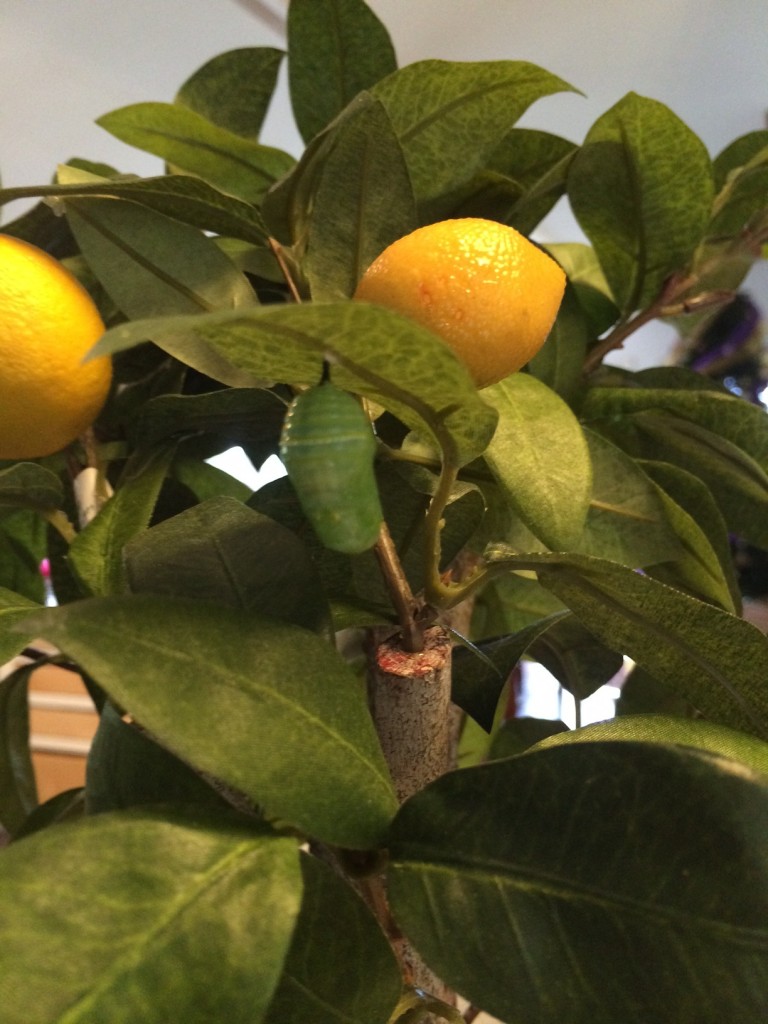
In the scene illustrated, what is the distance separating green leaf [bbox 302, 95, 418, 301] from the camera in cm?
32

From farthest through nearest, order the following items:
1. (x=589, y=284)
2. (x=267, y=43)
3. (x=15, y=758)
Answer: (x=267, y=43)
(x=589, y=284)
(x=15, y=758)

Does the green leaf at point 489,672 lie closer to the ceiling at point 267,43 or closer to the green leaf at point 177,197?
the green leaf at point 177,197

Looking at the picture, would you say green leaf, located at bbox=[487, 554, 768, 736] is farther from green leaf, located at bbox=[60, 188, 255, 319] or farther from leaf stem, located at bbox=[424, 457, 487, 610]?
green leaf, located at bbox=[60, 188, 255, 319]

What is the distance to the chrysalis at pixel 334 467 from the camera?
21 centimetres

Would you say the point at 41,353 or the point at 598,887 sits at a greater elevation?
the point at 41,353

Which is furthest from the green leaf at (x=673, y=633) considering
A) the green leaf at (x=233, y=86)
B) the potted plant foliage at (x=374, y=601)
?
the green leaf at (x=233, y=86)

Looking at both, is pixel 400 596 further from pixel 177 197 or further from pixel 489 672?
pixel 177 197

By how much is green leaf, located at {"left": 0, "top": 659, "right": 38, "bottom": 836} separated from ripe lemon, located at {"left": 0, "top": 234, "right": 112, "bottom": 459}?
5.3 inches

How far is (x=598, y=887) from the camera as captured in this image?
217mm

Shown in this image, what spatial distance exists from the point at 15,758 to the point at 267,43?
109cm

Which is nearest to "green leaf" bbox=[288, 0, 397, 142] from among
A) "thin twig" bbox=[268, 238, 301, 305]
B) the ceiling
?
"thin twig" bbox=[268, 238, 301, 305]

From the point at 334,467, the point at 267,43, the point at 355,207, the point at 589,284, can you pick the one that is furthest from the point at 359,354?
the point at 267,43

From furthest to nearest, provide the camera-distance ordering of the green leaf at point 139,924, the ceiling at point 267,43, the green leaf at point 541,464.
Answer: the ceiling at point 267,43
the green leaf at point 541,464
the green leaf at point 139,924

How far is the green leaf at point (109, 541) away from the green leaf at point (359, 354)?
121 millimetres
